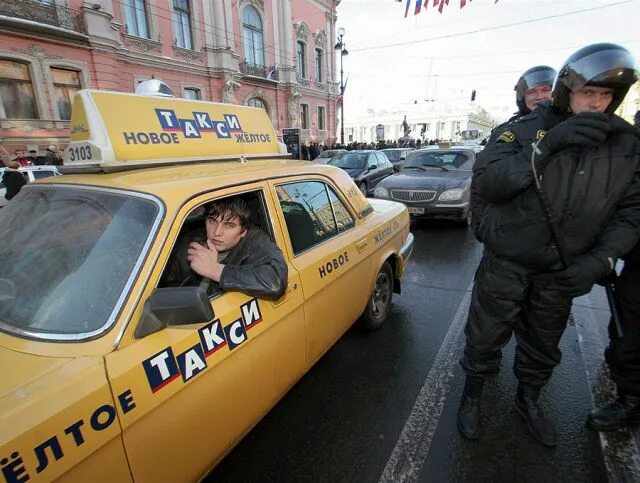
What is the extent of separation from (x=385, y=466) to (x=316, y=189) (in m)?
1.89

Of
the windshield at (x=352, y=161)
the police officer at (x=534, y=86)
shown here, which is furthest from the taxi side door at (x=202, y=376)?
the windshield at (x=352, y=161)

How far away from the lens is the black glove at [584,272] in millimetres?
1828

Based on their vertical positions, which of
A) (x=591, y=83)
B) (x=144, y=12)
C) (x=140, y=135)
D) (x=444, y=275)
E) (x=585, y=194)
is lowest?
(x=444, y=275)

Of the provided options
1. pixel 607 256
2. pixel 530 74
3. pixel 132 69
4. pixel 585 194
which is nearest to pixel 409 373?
pixel 607 256

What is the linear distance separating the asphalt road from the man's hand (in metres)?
1.22

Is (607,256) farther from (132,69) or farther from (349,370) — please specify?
(132,69)

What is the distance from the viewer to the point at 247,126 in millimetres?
3014

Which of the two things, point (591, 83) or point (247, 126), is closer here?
point (591, 83)

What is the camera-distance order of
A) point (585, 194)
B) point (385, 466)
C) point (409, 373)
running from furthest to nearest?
point (409, 373) < point (385, 466) < point (585, 194)

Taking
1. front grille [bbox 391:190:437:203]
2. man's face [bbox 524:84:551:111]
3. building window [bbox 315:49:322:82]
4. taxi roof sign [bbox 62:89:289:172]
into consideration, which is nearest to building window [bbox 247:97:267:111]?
building window [bbox 315:49:322:82]

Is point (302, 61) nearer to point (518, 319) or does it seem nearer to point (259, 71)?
point (259, 71)

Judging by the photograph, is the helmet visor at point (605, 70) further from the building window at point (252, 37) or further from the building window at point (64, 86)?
the building window at point (252, 37)

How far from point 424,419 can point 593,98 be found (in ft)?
7.05

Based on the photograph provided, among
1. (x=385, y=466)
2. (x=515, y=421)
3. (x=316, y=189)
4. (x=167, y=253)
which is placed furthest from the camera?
(x=316, y=189)
